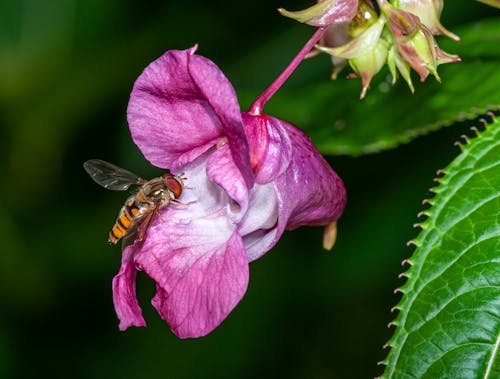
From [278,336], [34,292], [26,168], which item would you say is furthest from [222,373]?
[26,168]

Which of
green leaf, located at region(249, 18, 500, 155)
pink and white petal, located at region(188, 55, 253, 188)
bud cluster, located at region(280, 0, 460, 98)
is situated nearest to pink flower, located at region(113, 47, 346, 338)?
pink and white petal, located at region(188, 55, 253, 188)

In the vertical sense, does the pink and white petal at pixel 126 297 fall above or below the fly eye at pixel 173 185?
below

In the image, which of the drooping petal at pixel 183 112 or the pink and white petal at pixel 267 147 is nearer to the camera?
the drooping petal at pixel 183 112

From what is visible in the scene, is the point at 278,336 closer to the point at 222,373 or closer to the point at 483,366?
the point at 222,373

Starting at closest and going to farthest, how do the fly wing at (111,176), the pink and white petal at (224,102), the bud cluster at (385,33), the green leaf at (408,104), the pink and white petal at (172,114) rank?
1. the pink and white petal at (224,102)
2. the pink and white petal at (172,114)
3. the bud cluster at (385,33)
4. the fly wing at (111,176)
5. the green leaf at (408,104)

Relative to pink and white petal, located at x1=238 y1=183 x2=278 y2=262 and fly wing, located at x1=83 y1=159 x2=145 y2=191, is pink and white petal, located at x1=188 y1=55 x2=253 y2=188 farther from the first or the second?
fly wing, located at x1=83 y1=159 x2=145 y2=191

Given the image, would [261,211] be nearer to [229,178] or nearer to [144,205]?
[229,178]

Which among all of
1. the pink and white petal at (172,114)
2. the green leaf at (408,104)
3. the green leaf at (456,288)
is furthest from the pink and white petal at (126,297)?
the green leaf at (408,104)

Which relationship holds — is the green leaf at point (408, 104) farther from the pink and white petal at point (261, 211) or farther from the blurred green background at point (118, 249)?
the blurred green background at point (118, 249)
